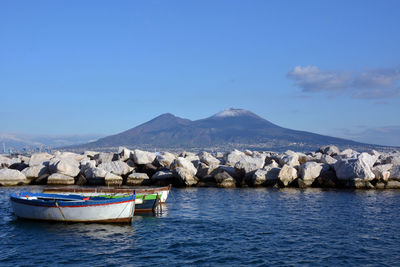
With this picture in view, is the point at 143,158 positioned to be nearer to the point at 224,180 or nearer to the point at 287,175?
the point at 224,180

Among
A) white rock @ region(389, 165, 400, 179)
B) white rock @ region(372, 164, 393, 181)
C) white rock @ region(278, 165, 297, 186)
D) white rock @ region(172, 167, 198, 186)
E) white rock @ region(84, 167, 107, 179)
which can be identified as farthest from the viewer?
white rock @ region(84, 167, 107, 179)

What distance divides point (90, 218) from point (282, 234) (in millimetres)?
10285

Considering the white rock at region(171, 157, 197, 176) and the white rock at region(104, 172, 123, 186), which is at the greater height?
the white rock at region(171, 157, 197, 176)

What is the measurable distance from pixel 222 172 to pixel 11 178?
21550 millimetres

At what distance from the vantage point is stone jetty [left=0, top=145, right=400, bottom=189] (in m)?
36.2

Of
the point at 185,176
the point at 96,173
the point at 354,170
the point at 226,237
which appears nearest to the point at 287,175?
the point at 354,170

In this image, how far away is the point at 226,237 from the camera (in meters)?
19.4

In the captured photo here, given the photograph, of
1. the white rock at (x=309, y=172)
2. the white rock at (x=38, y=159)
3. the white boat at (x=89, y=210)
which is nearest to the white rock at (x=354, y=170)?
the white rock at (x=309, y=172)

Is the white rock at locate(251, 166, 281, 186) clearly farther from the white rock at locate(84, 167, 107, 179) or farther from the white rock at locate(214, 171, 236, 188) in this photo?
the white rock at locate(84, 167, 107, 179)

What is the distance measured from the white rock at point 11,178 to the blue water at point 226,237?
13.9 m

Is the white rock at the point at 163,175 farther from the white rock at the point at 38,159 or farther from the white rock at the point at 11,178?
the white rock at the point at 38,159

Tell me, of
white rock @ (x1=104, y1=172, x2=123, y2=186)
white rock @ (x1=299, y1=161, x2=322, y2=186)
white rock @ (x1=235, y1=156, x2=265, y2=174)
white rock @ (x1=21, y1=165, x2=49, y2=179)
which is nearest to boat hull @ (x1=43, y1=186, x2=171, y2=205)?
white rock @ (x1=104, y1=172, x2=123, y2=186)

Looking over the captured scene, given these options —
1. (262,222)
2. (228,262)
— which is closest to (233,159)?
(262,222)

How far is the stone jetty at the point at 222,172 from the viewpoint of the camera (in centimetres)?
3622
